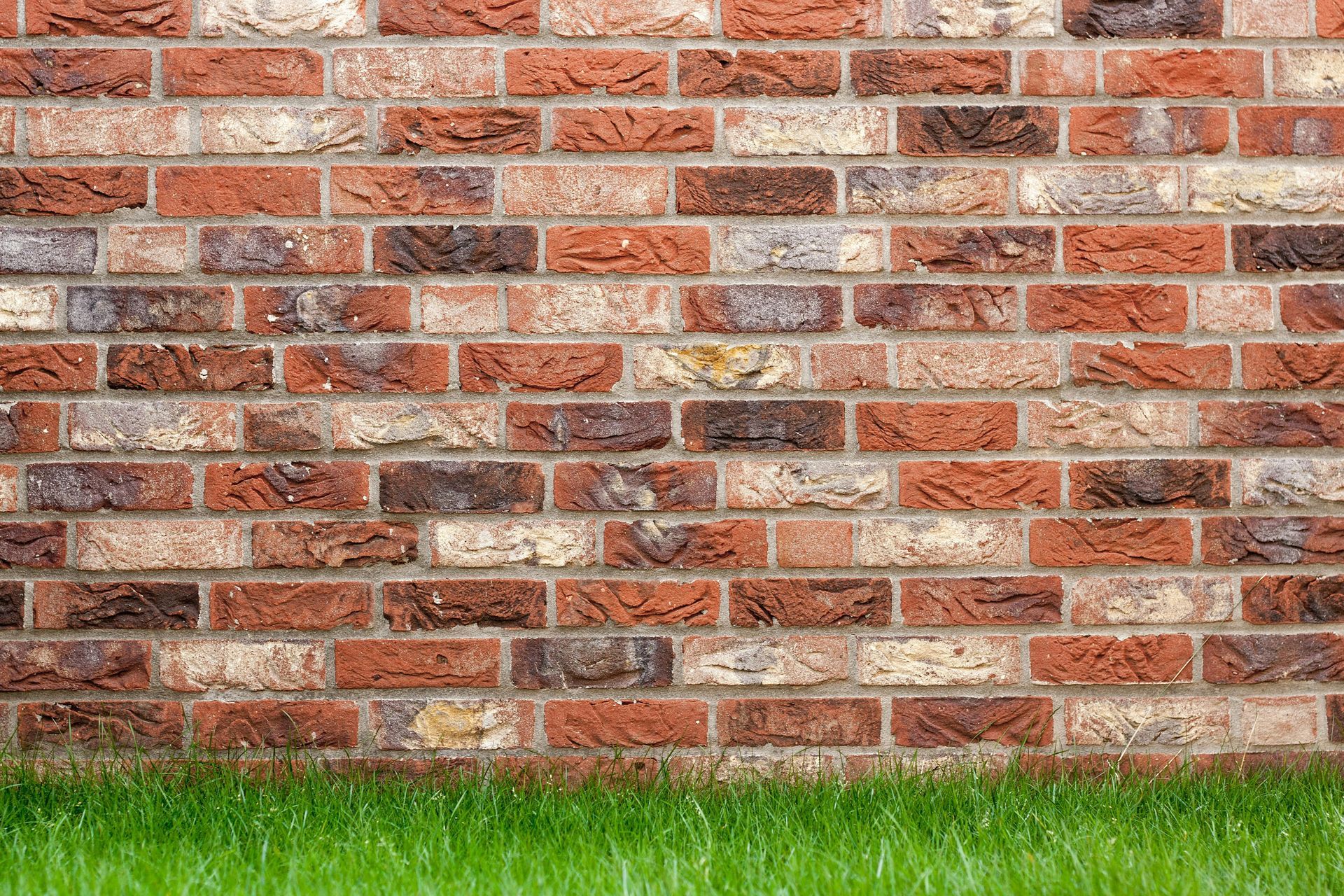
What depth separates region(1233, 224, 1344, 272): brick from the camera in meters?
1.61

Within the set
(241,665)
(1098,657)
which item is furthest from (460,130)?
(1098,657)

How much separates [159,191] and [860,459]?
1.25 metres

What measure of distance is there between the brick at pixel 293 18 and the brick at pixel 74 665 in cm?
103

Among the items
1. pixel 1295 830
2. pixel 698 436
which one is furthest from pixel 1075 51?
pixel 1295 830

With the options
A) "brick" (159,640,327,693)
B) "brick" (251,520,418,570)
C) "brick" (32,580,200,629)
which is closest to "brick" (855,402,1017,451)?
"brick" (251,520,418,570)

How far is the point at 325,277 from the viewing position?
159 cm

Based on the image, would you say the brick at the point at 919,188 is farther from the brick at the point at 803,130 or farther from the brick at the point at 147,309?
the brick at the point at 147,309

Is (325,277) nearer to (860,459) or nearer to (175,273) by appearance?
(175,273)

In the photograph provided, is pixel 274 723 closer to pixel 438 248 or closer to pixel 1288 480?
pixel 438 248

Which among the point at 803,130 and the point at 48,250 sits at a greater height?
the point at 803,130

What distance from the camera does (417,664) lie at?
1591 millimetres

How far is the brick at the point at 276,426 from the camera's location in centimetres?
157

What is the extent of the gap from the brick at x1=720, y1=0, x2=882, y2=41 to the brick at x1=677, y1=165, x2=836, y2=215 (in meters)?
0.23

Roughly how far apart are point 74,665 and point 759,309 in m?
1.28
